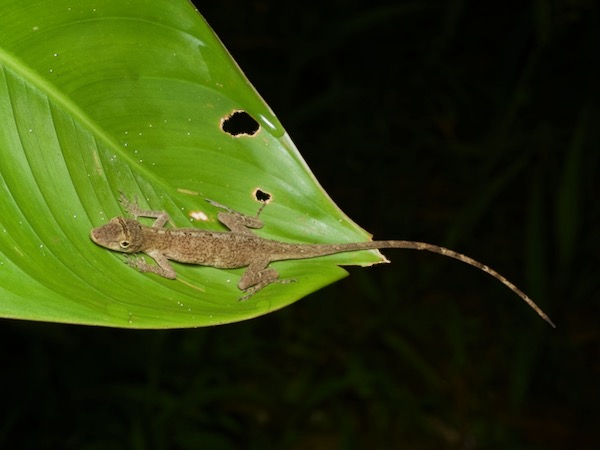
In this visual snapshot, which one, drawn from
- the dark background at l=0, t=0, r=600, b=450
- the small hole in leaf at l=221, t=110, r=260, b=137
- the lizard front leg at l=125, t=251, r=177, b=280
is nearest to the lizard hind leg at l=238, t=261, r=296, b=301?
the lizard front leg at l=125, t=251, r=177, b=280

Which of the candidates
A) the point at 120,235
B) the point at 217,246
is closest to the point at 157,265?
the point at 120,235

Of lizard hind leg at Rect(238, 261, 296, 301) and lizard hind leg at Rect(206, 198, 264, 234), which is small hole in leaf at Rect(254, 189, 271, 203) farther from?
lizard hind leg at Rect(238, 261, 296, 301)

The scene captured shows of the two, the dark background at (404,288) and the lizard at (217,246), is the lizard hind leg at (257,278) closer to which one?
the lizard at (217,246)

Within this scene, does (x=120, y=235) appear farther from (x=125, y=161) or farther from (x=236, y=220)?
(x=236, y=220)

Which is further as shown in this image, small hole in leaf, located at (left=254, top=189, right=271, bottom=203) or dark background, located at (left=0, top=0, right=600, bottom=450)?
dark background, located at (left=0, top=0, right=600, bottom=450)

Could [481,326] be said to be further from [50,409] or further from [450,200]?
[50,409]

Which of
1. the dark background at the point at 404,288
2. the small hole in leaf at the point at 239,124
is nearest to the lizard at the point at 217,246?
the small hole in leaf at the point at 239,124
